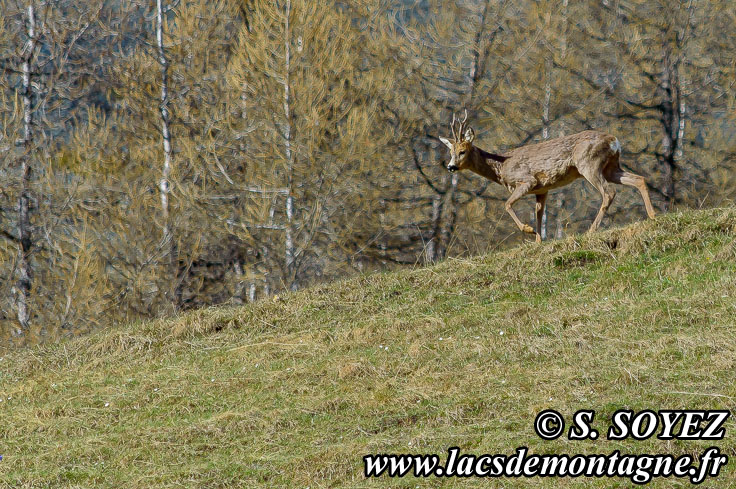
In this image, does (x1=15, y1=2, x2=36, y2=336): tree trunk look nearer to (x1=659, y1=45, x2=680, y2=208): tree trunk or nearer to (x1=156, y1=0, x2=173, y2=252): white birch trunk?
(x1=156, y1=0, x2=173, y2=252): white birch trunk

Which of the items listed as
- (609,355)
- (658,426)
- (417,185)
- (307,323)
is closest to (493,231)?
(417,185)

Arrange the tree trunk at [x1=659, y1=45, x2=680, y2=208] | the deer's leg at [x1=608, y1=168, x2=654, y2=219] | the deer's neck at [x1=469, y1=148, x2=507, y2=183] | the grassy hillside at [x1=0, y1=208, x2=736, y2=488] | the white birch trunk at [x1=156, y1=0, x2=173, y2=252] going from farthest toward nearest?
1. the tree trunk at [x1=659, y1=45, x2=680, y2=208]
2. the white birch trunk at [x1=156, y1=0, x2=173, y2=252]
3. the deer's neck at [x1=469, y1=148, x2=507, y2=183]
4. the deer's leg at [x1=608, y1=168, x2=654, y2=219]
5. the grassy hillside at [x1=0, y1=208, x2=736, y2=488]

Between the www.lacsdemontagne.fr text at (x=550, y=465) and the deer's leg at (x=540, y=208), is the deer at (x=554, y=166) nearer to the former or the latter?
the deer's leg at (x=540, y=208)

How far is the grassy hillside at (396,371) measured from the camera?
255 inches

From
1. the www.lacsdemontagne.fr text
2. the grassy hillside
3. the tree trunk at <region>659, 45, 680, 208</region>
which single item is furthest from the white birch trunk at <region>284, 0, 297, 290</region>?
the www.lacsdemontagne.fr text

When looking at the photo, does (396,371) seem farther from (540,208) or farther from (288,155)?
(288,155)

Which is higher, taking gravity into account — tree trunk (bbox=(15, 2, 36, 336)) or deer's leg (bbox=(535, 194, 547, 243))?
deer's leg (bbox=(535, 194, 547, 243))

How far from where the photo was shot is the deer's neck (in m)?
12.2

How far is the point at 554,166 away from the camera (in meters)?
11.6

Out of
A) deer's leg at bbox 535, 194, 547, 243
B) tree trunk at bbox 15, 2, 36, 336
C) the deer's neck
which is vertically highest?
the deer's neck

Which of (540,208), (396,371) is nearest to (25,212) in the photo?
(540,208)

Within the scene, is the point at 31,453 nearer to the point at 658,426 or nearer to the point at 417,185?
the point at 658,426

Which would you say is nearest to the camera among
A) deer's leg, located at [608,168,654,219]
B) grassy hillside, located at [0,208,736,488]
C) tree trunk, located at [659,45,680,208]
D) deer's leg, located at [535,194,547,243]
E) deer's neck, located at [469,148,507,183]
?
grassy hillside, located at [0,208,736,488]

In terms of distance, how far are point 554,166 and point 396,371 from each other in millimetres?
4446
